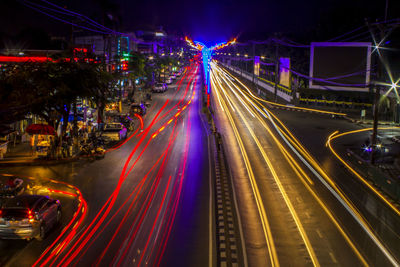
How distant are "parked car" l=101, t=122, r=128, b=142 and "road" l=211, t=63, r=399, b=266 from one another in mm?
8085

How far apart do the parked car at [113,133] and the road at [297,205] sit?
808 centimetres

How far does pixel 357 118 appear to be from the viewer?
4209 cm

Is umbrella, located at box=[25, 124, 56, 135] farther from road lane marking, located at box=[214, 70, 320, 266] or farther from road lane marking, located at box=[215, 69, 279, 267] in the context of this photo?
road lane marking, located at box=[214, 70, 320, 266]

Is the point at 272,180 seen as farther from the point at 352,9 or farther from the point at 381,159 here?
the point at 352,9

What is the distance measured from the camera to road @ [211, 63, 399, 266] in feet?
41.5

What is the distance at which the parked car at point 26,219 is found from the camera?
13.0 meters

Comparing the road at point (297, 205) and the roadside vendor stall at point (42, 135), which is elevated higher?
the roadside vendor stall at point (42, 135)

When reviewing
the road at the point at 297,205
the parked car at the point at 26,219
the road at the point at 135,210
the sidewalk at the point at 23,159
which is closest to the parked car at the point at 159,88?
the road at the point at 297,205

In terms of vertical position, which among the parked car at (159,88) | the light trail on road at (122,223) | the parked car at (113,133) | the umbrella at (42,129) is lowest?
the light trail on road at (122,223)

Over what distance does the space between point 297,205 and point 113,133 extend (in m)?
16.8

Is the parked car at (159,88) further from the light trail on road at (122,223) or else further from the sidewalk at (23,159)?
the light trail on road at (122,223)

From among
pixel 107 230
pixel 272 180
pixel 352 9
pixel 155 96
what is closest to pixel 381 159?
pixel 272 180

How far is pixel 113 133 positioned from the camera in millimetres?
29922

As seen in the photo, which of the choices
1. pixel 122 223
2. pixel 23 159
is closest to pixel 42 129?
pixel 23 159
